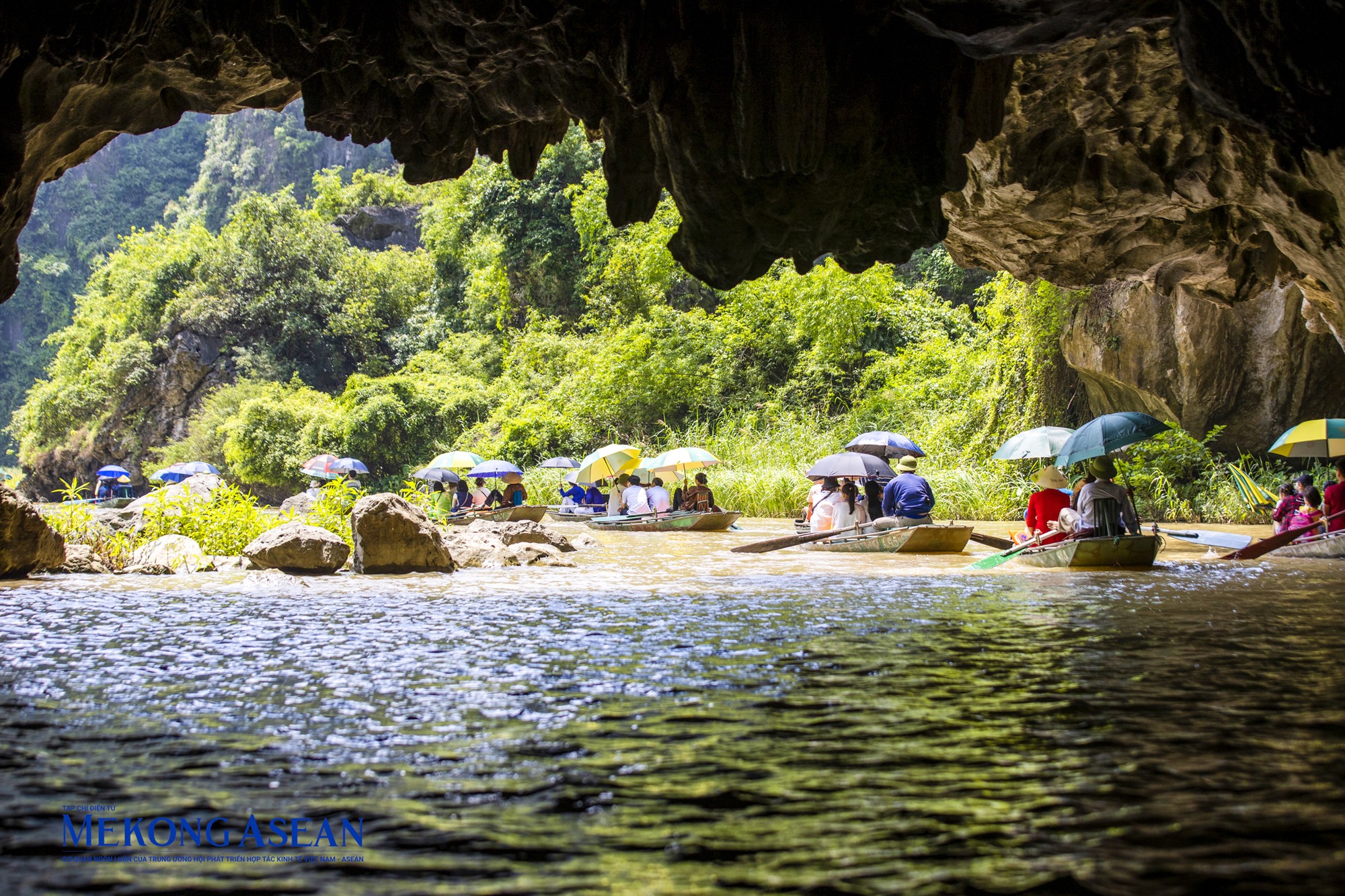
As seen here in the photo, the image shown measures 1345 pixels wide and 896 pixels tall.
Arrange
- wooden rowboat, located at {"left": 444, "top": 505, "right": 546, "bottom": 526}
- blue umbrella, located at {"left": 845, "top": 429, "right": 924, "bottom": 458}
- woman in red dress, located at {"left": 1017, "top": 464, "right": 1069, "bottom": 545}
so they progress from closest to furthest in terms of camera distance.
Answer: woman in red dress, located at {"left": 1017, "top": 464, "right": 1069, "bottom": 545}, blue umbrella, located at {"left": 845, "top": 429, "right": 924, "bottom": 458}, wooden rowboat, located at {"left": 444, "top": 505, "right": 546, "bottom": 526}

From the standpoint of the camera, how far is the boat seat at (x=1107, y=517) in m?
9.65

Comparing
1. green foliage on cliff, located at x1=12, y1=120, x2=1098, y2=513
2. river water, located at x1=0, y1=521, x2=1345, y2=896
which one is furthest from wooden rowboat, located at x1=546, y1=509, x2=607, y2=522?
river water, located at x1=0, y1=521, x2=1345, y2=896

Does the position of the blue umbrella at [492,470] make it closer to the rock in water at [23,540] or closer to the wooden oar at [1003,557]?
the rock in water at [23,540]

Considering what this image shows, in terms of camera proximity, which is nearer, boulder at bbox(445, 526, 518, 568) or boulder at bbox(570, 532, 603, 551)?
boulder at bbox(445, 526, 518, 568)

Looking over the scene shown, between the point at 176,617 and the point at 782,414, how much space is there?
20911 millimetres

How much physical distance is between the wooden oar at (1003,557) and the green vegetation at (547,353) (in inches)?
262

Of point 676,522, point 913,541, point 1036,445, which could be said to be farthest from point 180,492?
point 1036,445

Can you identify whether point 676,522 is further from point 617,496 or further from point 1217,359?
point 1217,359

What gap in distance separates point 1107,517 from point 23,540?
11.1 metres

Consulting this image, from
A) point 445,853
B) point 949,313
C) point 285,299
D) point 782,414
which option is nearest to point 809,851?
point 445,853

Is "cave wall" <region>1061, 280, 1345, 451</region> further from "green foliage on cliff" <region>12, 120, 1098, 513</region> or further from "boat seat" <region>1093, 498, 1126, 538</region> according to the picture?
"boat seat" <region>1093, 498, 1126, 538</region>

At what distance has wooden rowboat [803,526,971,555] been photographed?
11852mm

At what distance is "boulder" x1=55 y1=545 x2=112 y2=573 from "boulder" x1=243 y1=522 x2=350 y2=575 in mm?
1694

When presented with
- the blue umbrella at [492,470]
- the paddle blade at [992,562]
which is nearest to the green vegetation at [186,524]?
the paddle blade at [992,562]
